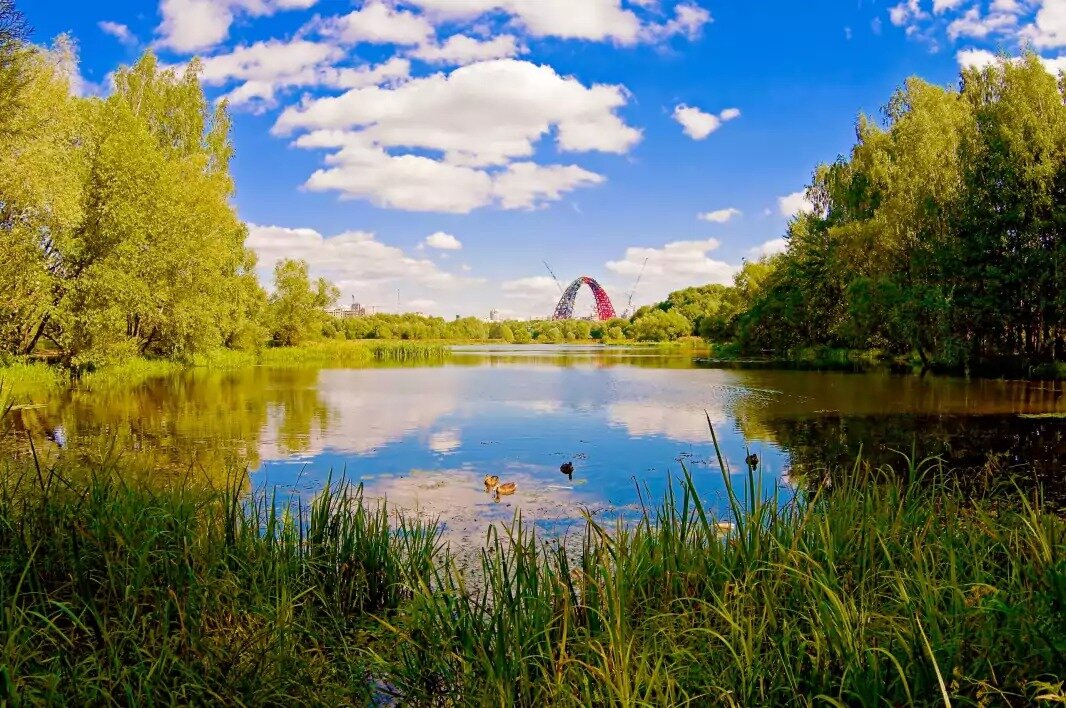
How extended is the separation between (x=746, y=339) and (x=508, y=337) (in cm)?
7364

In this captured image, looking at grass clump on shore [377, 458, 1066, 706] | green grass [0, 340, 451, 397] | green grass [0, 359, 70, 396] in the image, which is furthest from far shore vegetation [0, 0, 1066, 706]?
green grass [0, 340, 451, 397]

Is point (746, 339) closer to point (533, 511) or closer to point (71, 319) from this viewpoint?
point (71, 319)

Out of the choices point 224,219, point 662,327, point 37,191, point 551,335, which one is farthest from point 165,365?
point 551,335

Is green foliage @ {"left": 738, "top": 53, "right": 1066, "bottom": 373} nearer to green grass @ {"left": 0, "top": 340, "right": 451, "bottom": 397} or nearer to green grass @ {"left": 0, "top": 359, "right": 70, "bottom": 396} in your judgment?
green grass @ {"left": 0, "top": 340, "right": 451, "bottom": 397}

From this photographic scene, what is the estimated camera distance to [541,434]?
16891mm

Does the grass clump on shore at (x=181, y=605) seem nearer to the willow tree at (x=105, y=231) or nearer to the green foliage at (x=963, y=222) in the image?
the willow tree at (x=105, y=231)

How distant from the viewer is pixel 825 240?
162 ft

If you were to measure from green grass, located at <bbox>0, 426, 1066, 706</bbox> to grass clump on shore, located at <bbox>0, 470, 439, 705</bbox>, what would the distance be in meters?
0.02

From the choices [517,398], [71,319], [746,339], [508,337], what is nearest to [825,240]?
[746,339]

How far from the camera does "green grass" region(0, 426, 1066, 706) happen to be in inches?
122

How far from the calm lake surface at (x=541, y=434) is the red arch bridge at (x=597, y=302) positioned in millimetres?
164932

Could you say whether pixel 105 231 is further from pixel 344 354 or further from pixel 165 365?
pixel 344 354

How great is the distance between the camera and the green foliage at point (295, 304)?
59781mm

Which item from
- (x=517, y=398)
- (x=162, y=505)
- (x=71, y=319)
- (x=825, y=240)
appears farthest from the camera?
(x=825, y=240)
